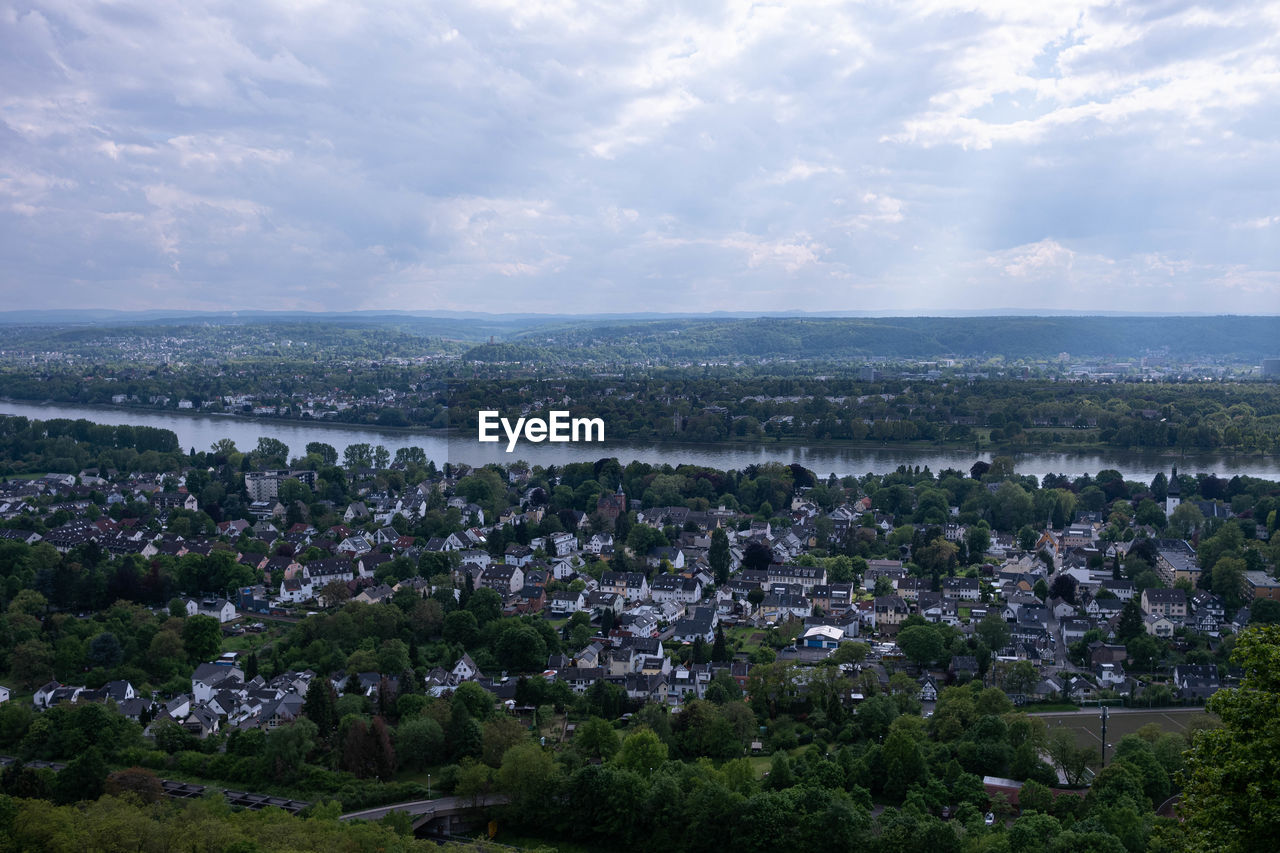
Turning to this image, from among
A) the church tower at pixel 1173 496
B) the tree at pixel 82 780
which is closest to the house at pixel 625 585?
the tree at pixel 82 780

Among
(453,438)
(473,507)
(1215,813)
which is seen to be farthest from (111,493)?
(1215,813)

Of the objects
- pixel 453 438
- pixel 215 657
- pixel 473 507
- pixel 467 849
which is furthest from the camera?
pixel 453 438

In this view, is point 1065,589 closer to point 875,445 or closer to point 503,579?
point 503,579

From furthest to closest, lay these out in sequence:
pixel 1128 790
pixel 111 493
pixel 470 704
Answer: pixel 111 493
pixel 470 704
pixel 1128 790

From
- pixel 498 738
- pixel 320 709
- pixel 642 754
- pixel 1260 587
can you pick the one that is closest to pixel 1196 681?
pixel 1260 587

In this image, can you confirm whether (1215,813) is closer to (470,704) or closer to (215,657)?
(470,704)

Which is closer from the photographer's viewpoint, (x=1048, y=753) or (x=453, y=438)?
(x=1048, y=753)

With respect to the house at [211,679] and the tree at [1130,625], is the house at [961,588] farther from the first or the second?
the house at [211,679]
